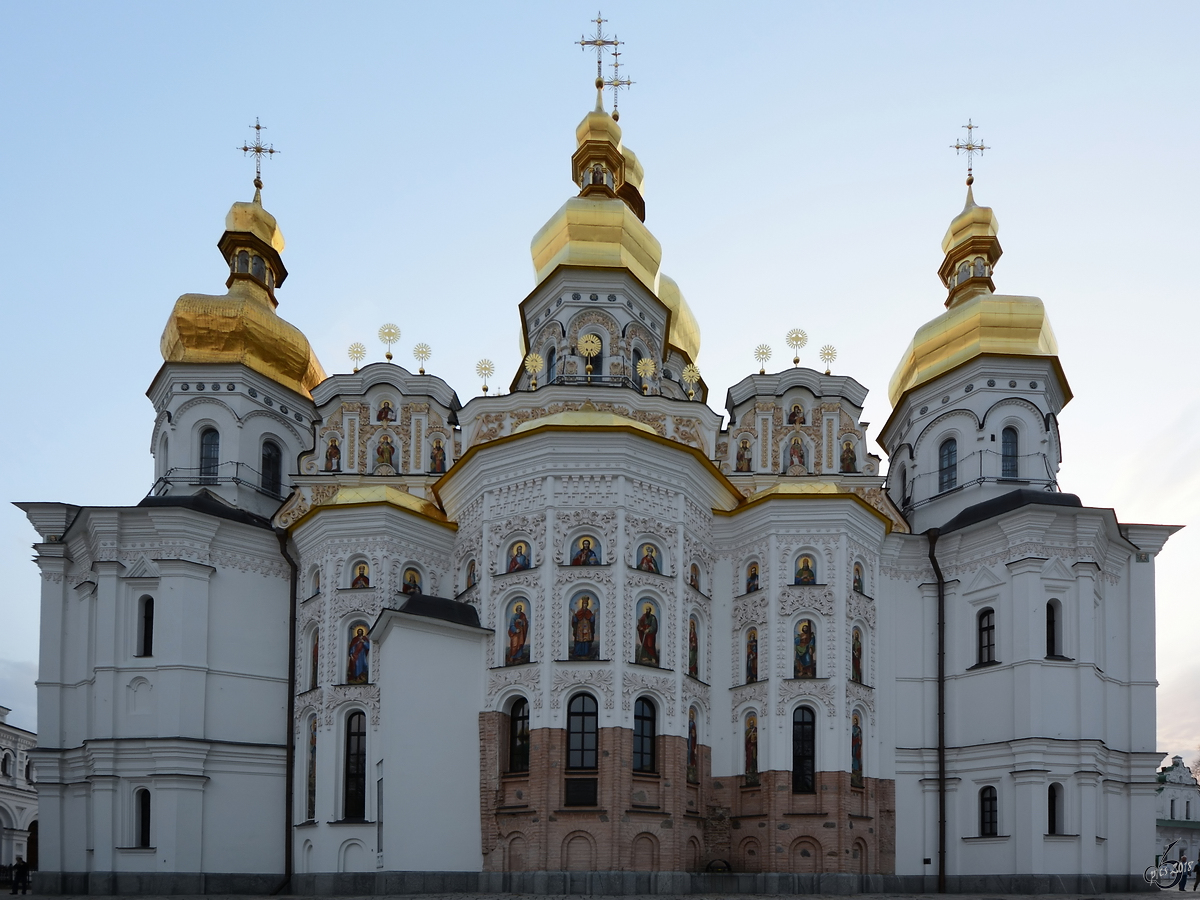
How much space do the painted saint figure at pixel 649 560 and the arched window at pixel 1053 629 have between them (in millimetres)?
8059

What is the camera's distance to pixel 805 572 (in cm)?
2267

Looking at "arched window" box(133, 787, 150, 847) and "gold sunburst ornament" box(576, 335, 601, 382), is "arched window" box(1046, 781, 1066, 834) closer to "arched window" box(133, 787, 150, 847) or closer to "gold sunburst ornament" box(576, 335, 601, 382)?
"gold sunburst ornament" box(576, 335, 601, 382)

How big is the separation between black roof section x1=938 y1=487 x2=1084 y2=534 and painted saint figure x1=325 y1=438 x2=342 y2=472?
1288 cm

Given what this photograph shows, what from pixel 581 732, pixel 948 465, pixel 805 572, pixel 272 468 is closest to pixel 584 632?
pixel 581 732

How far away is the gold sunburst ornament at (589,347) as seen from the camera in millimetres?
24734

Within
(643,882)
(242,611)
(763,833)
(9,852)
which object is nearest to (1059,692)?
(763,833)

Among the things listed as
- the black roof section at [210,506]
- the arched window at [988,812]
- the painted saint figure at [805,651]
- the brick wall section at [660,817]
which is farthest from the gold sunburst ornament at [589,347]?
the arched window at [988,812]

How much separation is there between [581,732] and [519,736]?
1161 millimetres

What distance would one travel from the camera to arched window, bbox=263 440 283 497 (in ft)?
91.4

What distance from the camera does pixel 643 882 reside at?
758 inches

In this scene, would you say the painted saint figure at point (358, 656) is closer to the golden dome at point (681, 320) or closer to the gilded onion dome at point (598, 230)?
the gilded onion dome at point (598, 230)

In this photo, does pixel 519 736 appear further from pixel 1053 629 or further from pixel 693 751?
pixel 1053 629

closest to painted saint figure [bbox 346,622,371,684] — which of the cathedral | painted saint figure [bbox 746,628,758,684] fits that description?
the cathedral

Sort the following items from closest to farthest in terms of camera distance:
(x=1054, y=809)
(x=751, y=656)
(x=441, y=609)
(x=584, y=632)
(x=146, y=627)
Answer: (x=584, y=632) < (x=441, y=609) < (x=1054, y=809) < (x=751, y=656) < (x=146, y=627)
